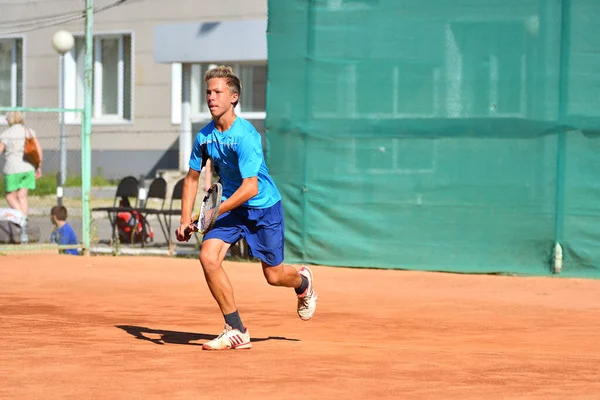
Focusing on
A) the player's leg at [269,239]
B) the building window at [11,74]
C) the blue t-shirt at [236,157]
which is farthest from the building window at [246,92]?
the blue t-shirt at [236,157]

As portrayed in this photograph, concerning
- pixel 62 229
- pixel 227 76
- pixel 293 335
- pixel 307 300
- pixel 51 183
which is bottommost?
pixel 293 335

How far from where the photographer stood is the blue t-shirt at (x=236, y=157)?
7.23 metres

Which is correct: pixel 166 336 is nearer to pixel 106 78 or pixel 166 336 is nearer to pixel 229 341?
pixel 229 341

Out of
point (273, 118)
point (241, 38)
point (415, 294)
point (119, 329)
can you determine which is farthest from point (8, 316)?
point (241, 38)

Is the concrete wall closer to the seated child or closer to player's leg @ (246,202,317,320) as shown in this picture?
the seated child

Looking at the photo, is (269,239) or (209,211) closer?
(209,211)

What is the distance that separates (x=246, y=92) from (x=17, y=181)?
9.77 m

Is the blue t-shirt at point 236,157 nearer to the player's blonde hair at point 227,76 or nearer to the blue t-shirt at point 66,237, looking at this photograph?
the player's blonde hair at point 227,76

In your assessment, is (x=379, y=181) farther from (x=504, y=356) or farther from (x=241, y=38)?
(x=241, y=38)

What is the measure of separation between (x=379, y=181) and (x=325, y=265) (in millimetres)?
1139

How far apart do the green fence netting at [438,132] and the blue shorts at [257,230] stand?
5034mm

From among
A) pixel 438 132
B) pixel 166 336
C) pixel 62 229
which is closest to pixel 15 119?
pixel 62 229

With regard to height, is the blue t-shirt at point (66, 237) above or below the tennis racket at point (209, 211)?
below

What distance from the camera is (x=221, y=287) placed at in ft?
23.9
